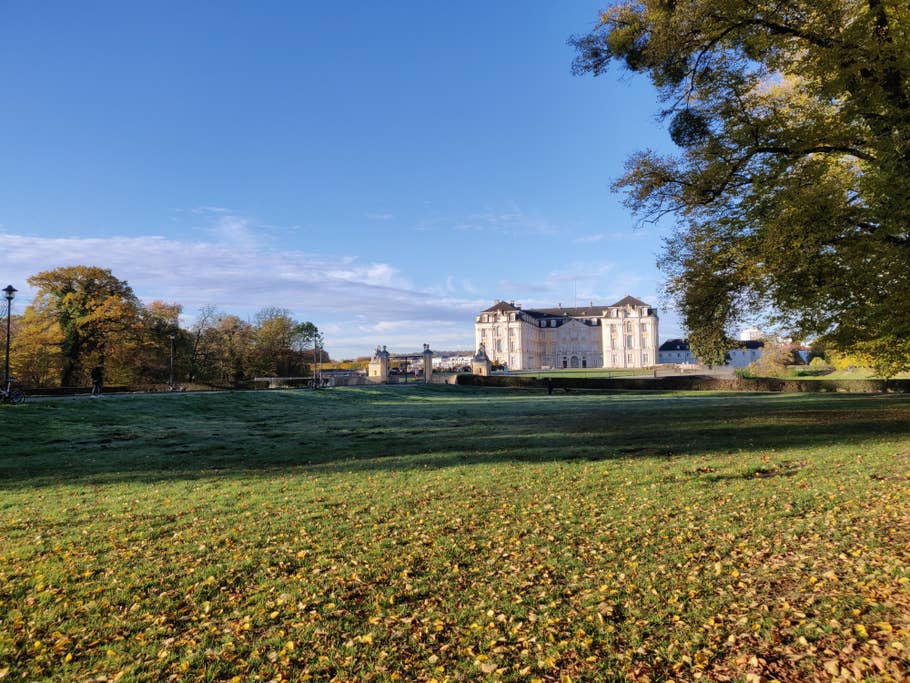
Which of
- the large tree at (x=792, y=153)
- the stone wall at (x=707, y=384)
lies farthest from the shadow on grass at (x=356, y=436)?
the stone wall at (x=707, y=384)

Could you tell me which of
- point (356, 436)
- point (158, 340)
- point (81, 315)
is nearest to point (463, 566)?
point (356, 436)

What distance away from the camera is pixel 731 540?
18.3 ft

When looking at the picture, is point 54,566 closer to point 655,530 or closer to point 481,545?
point 481,545

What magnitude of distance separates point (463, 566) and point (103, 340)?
41.5 meters

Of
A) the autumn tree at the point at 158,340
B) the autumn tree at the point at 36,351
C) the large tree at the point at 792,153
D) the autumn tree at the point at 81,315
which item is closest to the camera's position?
the large tree at the point at 792,153

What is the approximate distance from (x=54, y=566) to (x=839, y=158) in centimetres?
1835

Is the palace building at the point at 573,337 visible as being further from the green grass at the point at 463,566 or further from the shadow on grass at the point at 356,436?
the green grass at the point at 463,566

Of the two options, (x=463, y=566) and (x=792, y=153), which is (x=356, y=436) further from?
(x=792, y=153)

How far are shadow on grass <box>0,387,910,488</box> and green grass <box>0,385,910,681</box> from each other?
8.2 inches

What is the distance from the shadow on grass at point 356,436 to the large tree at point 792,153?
11.3 feet

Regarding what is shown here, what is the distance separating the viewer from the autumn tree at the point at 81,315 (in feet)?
121

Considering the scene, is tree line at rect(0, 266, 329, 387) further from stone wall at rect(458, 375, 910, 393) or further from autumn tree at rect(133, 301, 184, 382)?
stone wall at rect(458, 375, 910, 393)

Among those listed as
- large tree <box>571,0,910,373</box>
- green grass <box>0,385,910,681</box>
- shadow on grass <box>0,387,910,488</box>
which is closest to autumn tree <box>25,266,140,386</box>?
shadow on grass <box>0,387,910,488</box>

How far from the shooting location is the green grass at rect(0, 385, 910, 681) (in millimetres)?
3527
